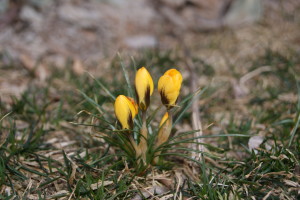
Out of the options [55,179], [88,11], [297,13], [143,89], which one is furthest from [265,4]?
[55,179]

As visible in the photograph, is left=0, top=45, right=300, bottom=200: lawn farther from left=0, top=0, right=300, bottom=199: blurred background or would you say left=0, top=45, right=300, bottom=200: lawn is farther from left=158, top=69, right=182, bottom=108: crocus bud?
left=158, top=69, right=182, bottom=108: crocus bud

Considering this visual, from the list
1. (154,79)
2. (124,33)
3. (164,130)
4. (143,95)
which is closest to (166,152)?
(164,130)

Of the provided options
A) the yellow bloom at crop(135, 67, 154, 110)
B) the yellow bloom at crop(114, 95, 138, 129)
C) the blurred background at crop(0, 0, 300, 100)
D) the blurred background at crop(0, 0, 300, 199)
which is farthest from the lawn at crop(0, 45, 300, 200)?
the blurred background at crop(0, 0, 300, 100)

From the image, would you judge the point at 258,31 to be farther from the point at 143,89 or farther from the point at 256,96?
the point at 143,89

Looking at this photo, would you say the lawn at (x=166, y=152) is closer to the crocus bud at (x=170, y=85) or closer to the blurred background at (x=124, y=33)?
the crocus bud at (x=170, y=85)

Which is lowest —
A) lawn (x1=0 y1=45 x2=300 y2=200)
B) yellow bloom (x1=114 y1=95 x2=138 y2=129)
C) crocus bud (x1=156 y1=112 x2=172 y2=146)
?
lawn (x1=0 y1=45 x2=300 y2=200)

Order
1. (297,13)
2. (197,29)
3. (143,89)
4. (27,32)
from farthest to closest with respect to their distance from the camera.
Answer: (297,13), (197,29), (27,32), (143,89)
